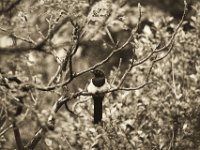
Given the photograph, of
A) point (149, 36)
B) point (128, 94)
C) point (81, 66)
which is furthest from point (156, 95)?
point (81, 66)

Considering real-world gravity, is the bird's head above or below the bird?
above

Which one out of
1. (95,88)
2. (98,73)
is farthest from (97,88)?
(98,73)

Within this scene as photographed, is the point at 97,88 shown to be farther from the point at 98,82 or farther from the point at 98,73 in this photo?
the point at 98,73

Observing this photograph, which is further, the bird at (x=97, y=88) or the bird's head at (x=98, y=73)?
the bird's head at (x=98, y=73)

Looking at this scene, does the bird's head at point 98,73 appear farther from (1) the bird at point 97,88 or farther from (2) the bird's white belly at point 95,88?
(2) the bird's white belly at point 95,88

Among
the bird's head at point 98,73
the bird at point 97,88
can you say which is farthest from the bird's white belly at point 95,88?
the bird's head at point 98,73

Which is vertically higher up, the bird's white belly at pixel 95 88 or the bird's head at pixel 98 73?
the bird's head at pixel 98 73

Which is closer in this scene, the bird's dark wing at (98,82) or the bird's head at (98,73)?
the bird's dark wing at (98,82)

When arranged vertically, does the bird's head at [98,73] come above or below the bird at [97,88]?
above

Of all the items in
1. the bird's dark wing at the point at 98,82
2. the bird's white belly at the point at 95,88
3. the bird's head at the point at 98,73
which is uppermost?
the bird's head at the point at 98,73

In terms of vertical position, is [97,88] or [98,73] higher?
[98,73]

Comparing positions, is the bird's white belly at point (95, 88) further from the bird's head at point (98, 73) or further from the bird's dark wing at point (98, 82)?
the bird's head at point (98, 73)

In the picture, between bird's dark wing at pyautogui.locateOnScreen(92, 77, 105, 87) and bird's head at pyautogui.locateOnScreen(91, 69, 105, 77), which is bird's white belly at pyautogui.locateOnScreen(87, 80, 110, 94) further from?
bird's head at pyautogui.locateOnScreen(91, 69, 105, 77)

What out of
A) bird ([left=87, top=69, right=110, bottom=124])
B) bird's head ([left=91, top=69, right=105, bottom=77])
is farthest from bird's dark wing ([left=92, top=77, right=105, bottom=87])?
bird's head ([left=91, top=69, right=105, bottom=77])
